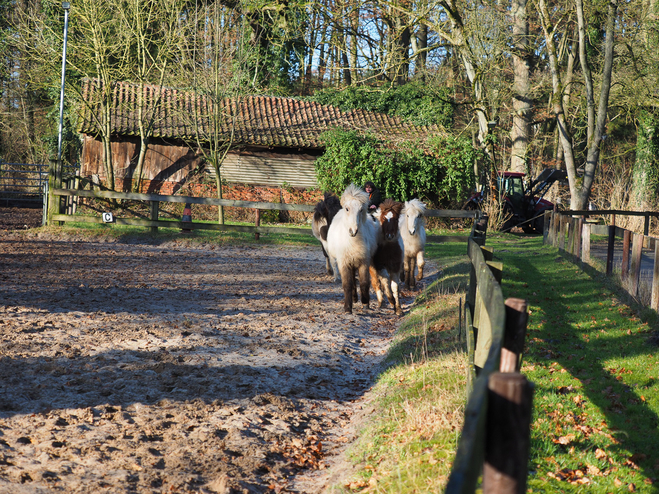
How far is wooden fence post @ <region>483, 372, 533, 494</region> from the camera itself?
5.98 feet

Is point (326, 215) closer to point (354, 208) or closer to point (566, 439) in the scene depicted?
point (354, 208)

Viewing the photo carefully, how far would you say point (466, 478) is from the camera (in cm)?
151

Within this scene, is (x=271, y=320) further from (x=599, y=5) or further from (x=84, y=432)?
(x=599, y=5)

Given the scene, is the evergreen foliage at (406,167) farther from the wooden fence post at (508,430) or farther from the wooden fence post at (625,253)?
the wooden fence post at (508,430)

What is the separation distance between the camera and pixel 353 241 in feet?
30.2

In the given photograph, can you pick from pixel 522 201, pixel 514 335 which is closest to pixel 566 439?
pixel 514 335

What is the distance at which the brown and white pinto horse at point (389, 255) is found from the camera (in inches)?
376

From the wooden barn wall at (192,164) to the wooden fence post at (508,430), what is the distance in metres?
25.9

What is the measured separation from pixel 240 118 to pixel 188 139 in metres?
3.39

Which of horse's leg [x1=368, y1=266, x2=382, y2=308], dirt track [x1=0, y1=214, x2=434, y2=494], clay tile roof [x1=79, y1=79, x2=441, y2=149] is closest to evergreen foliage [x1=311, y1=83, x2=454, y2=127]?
clay tile roof [x1=79, y1=79, x2=441, y2=149]

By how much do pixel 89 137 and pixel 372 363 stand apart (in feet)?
78.8

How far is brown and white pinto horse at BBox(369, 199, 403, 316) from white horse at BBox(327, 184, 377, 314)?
19 cm

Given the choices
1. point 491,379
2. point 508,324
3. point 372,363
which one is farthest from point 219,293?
point 491,379

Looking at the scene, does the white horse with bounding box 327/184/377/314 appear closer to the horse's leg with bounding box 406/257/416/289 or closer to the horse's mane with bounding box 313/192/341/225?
the horse's mane with bounding box 313/192/341/225
